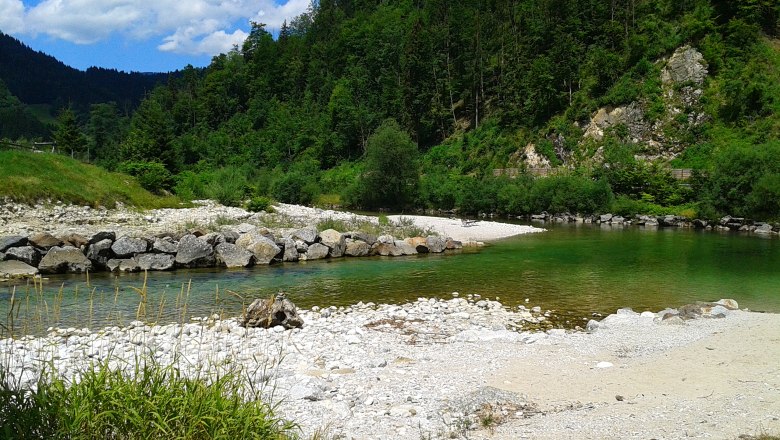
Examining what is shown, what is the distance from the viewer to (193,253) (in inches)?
881

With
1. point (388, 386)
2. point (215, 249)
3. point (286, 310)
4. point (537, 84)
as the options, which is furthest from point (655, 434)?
point (537, 84)

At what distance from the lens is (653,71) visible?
60062 millimetres

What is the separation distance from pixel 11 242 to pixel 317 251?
40.2 ft

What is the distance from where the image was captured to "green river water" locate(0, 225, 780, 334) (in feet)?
48.8

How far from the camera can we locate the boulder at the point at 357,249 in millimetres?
26609

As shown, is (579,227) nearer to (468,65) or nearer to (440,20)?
(468,65)

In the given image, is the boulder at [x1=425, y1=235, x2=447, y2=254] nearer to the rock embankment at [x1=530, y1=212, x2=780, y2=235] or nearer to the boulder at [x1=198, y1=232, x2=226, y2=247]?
the boulder at [x1=198, y1=232, x2=226, y2=247]

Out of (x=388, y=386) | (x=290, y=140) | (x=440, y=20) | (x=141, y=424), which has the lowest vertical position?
(x=388, y=386)

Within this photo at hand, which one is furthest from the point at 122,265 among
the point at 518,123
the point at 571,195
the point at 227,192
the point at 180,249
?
the point at 518,123

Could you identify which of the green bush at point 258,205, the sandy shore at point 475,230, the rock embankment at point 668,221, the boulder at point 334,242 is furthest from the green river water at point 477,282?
the green bush at point 258,205

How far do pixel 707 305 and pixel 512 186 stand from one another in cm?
4072

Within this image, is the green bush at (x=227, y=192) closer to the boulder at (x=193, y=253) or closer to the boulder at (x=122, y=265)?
the boulder at (x=193, y=253)

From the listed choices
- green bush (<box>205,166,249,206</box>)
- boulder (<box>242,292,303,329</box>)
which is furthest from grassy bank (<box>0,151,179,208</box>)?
boulder (<box>242,292,303,329</box>)

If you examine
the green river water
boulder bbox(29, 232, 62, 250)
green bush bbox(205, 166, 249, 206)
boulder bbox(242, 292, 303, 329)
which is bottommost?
the green river water
